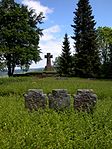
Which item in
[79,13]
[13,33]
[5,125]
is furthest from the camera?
[79,13]

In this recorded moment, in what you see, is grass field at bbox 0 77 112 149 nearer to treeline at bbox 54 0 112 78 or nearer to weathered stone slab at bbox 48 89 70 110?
weathered stone slab at bbox 48 89 70 110

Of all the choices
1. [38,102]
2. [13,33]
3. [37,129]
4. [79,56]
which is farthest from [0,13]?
[37,129]

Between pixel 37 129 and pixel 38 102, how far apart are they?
4510mm

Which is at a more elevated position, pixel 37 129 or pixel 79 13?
pixel 79 13

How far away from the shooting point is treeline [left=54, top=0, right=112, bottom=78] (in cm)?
6028

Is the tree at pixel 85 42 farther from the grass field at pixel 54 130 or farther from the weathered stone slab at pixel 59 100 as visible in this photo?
the grass field at pixel 54 130

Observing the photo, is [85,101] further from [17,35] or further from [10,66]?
[10,66]

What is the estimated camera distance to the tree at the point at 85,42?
60.6 metres

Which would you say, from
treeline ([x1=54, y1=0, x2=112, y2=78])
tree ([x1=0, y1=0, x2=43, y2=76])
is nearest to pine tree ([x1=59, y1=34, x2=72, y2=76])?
treeline ([x1=54, y1=0, x2=112, y2=78])

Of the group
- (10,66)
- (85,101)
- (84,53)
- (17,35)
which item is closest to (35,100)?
(85,101)

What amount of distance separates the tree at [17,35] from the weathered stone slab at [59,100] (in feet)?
121

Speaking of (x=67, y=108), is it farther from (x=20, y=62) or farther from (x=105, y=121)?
(x=20, y=62)

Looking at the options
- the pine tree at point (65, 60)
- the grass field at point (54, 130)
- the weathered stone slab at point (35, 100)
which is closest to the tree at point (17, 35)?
the pine tree at point (65, 60)

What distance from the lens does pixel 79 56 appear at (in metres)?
61.6
